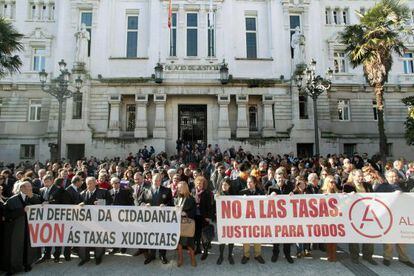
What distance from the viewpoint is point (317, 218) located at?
6.46 meters

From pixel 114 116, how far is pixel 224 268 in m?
19.3

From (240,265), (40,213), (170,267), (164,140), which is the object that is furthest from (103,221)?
(164,140)

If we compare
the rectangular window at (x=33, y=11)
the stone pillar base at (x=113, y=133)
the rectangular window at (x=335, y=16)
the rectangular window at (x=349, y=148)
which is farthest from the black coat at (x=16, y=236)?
the rectangular window at (x=335, y=16)

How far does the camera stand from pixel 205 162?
1584cm

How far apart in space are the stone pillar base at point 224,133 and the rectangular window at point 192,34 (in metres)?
7.17

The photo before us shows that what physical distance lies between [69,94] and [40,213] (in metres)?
A: 13.1


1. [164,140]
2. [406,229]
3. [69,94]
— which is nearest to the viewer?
[406,229]

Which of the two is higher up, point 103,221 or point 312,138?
point 312,138

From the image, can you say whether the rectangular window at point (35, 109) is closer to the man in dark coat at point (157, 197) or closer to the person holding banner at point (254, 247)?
the man in dark coat at point (157, 197)

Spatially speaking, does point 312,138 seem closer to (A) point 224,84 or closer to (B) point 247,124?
(B) point 247,124

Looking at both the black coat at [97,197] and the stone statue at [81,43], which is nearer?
the black coat at [97,197]

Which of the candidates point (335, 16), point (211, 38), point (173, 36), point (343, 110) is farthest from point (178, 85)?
point (335, 16)

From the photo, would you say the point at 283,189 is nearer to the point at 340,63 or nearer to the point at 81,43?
the point at 81,43

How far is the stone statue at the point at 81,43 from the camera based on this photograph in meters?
23.3
